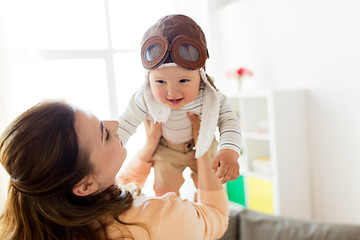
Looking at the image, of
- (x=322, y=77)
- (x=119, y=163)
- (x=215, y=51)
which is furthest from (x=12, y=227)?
(x=215, y=51)

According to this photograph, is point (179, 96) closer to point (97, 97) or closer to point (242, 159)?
point (97, 97)

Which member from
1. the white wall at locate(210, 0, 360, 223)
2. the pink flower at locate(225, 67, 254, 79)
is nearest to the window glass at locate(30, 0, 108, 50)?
the pink flower at locate(225, 67, 254, 79)

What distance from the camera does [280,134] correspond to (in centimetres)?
221

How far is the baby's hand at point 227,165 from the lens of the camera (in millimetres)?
602

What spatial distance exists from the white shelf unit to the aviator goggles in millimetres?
1673

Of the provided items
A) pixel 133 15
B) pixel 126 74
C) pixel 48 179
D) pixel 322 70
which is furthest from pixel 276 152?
pixel 48 179

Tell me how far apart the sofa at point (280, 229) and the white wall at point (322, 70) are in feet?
2.02

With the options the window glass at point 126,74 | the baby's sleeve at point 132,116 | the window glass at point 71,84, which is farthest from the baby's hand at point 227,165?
the window glass at point 126,74

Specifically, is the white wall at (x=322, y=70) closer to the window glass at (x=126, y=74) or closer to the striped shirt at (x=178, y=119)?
the window glass at (x=126, y=74)

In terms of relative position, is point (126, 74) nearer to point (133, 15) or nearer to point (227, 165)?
point (133, 15)

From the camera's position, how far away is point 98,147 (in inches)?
24.2

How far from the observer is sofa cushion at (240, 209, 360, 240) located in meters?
1.54

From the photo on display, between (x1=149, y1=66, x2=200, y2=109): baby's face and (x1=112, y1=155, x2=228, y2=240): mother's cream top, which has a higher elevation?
(x1=149, y1=66, x2=200, y2=109): baby's face

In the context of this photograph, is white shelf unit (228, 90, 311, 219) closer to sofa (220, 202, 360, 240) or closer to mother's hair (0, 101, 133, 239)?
sofa (220, 202, 360, 240)
